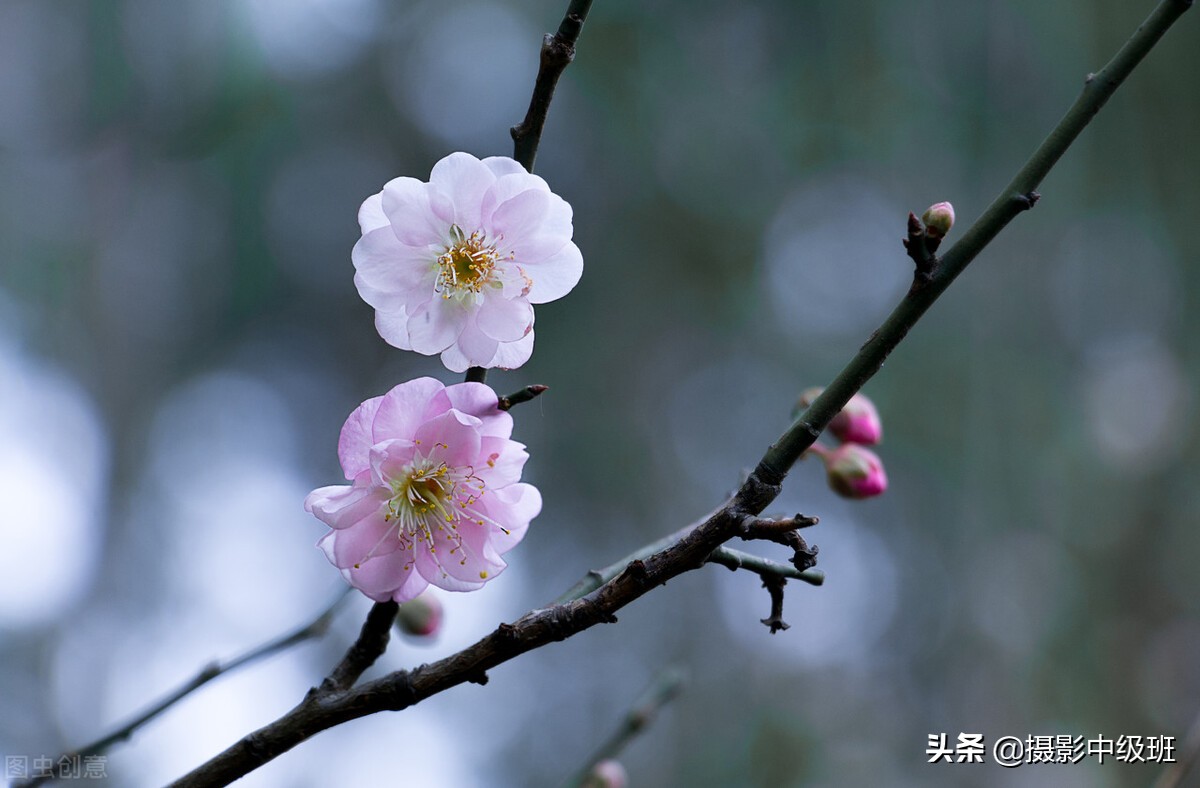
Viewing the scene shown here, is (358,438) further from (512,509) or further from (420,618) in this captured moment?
(420,618)

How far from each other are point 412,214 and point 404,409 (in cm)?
13

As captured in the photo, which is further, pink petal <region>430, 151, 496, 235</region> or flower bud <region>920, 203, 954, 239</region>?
pink petal <region>430, 151, 496, 235</region>

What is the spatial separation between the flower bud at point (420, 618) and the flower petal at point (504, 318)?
38cm

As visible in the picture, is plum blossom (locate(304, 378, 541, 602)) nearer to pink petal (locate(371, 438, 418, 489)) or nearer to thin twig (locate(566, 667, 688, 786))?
pink petal (locate(371, 438, 418, 489))

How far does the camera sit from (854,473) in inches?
27.4

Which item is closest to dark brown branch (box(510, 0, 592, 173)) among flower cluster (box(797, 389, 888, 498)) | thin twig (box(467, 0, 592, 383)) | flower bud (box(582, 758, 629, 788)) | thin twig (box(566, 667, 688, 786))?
thin twig (box(467, 0, 592, 383))

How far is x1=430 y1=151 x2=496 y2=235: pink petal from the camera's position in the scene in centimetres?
54

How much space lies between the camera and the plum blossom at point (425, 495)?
503 millimetres

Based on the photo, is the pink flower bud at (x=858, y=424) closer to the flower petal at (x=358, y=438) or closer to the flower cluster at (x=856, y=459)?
the flower cluster at (x=856, y=459)

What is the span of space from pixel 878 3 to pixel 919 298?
3677 millimetres

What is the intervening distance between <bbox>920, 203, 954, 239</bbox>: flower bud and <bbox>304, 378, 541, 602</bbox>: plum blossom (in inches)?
8.6

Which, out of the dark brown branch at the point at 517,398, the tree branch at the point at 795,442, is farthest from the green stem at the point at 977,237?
the dark brown branch at the point at 517,398

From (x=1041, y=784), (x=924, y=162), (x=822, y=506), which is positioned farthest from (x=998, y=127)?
(x=1041, y=784)

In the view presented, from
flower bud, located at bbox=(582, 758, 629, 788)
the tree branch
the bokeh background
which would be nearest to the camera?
the tree branch
